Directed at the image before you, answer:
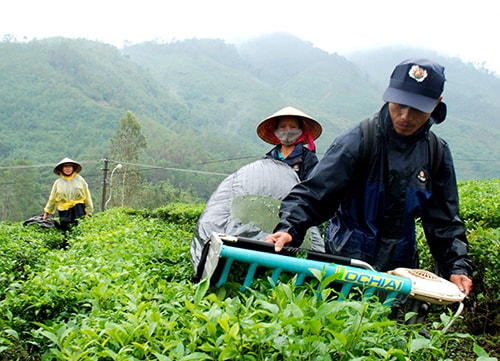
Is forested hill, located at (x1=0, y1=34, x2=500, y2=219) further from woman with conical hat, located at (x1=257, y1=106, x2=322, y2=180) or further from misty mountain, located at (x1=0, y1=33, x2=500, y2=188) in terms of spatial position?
woman with conical hat, located at (x1=257, y1=106, x2=322, y2=180)

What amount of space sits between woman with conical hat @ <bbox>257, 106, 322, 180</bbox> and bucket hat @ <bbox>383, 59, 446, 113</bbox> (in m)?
1.83

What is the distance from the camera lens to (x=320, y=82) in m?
140

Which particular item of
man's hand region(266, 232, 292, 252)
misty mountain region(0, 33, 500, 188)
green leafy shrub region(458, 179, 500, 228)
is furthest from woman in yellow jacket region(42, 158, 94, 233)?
misty mountain region(0, 33, 500, 188)

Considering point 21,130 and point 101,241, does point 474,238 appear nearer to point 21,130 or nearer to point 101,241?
point 101,241

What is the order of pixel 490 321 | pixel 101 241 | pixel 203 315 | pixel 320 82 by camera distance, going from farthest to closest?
pixel 320 82 < pixel 101 241 < pixel 490 321 < pixel 203 315

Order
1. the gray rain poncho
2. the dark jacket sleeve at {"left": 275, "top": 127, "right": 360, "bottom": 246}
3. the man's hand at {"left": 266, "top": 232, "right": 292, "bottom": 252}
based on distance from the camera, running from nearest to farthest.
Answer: the man's hand at {"left": 266, "top": 232, "right": 292, "bottom": 252}
the dark jacket sleeve at {"left": 275, "top": 127, "right": 360, "bottom": 246}
the gray rain poncho

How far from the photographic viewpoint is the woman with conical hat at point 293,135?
411 centimetres

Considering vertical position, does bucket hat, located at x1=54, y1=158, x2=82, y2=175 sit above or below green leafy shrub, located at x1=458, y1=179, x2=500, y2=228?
below

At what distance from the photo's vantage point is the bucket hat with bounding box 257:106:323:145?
4352mm

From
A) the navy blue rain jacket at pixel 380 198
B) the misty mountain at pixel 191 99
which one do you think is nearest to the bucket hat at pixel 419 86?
the navy blue rain jacket at pixel 380 198

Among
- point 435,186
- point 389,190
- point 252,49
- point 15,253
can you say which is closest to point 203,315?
point 389,190

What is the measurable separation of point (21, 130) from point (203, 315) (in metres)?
75.1

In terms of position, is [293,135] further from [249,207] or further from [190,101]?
[190,101]

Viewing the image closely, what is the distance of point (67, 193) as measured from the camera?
8.57 metres
